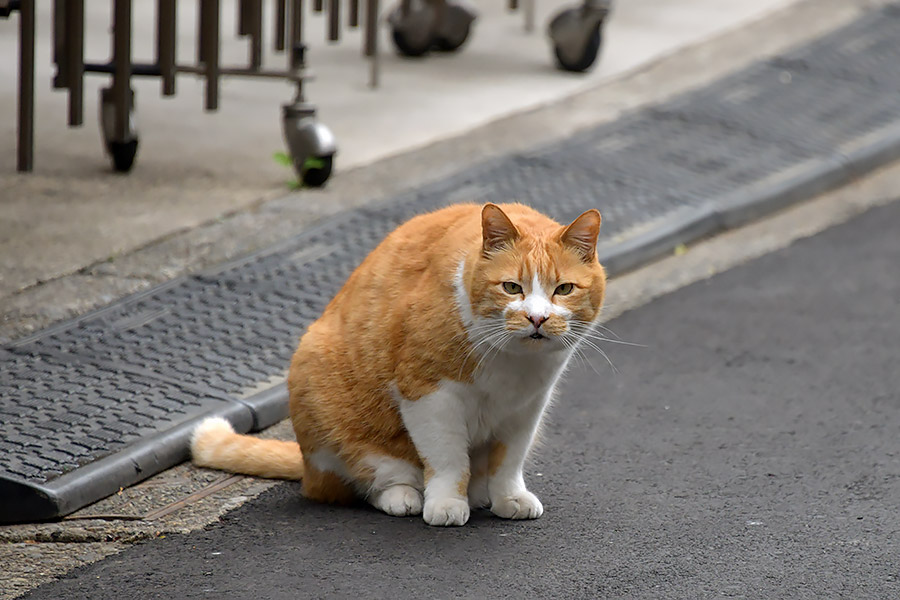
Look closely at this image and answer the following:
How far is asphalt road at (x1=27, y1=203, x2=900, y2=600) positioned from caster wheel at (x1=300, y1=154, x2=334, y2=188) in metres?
1.53

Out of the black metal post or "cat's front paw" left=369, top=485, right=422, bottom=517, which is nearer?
"cat's front paw" left=369, top=485, right=422, bottom=517

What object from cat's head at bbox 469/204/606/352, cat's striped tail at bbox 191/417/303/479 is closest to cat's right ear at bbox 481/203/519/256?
cat's head at bbox 469/204/606/352

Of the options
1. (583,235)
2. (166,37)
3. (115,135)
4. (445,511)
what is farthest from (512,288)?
(115,135)

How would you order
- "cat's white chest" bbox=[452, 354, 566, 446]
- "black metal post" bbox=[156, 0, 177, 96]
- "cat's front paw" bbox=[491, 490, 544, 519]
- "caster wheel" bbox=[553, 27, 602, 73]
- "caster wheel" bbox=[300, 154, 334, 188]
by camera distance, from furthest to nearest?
1. "caster wheel" bbox=[553, 27, 602, 73]
2. "caster wheel" bbox=[300, 154, 334, 188]
3. "black metal post" bbox=[156, 0, 177, 96]
4. "cat's front paw" bbox=[491, 490, 544, 519]
5. "cat's white chest" bbox=[452, 354, 566, 446]

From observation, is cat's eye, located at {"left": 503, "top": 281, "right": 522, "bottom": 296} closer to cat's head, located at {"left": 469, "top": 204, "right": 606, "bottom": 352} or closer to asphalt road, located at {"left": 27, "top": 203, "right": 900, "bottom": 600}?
cat's head, located at {"left": 469, "top": 204, "right": 606, "bottom": 352}

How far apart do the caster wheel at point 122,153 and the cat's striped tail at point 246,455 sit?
2.38 metres

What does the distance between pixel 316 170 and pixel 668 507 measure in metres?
2.69

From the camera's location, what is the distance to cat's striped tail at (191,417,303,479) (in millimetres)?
3619

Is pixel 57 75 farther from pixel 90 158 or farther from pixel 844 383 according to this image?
pixel 844 383

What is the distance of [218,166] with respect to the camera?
596cm

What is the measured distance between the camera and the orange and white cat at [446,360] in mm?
3094

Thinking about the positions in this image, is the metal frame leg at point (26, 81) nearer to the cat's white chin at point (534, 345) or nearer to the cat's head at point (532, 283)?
the cat's head at point (532, 283)

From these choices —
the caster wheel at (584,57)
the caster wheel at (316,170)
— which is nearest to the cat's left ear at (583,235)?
the caster wheel at (316,170)

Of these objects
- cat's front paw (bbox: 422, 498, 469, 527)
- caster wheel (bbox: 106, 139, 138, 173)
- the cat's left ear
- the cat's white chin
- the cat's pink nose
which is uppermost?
the cat's left ear
